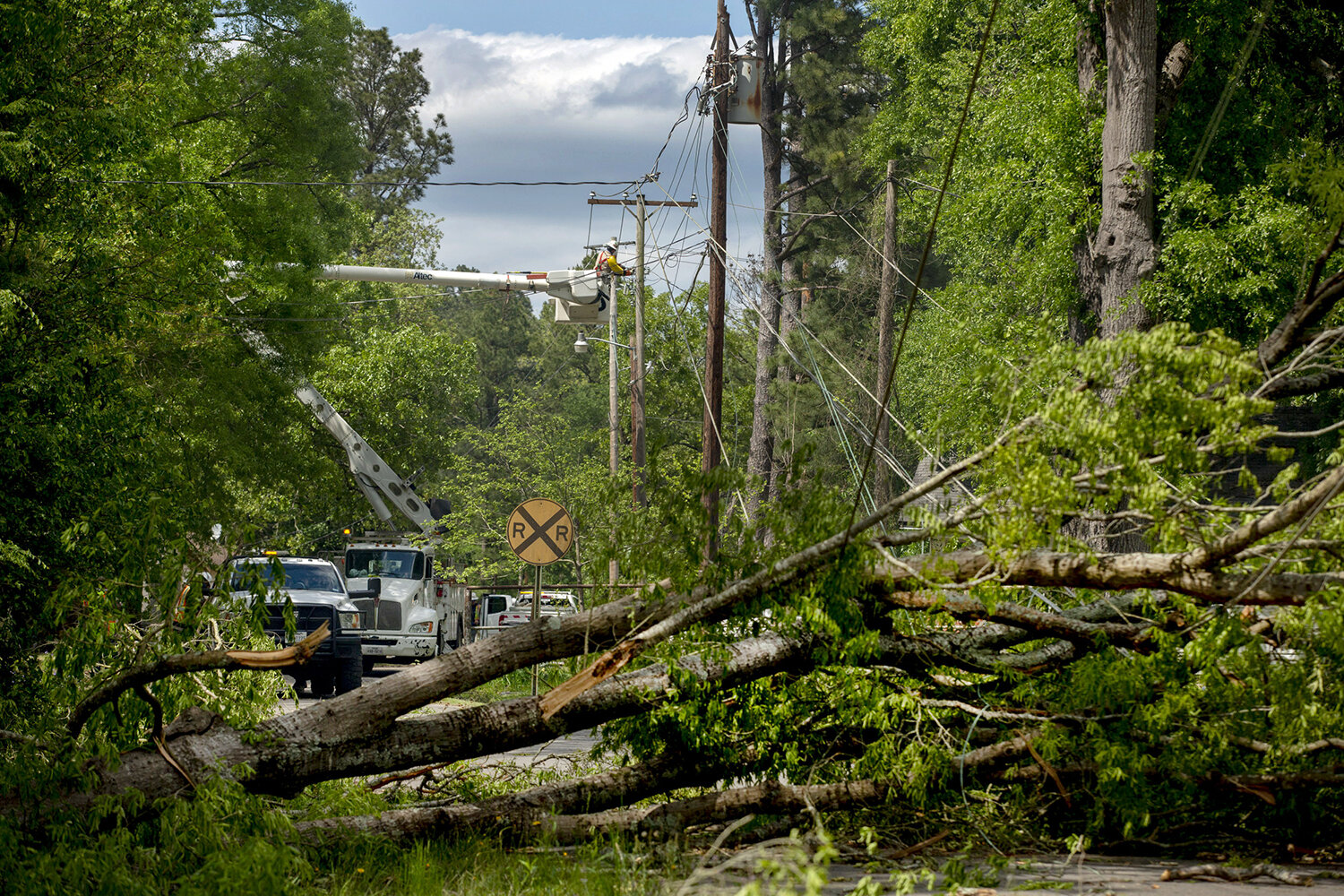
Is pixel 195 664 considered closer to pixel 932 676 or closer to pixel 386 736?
pixel 386 736

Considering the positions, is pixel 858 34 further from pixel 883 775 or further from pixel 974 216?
pixel 883 775

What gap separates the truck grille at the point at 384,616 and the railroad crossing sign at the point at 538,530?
666 centimetres

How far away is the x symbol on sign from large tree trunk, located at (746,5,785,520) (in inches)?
674

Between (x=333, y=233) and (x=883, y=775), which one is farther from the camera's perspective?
(x=333, y=233)

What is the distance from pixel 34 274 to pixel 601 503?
17.7 feet

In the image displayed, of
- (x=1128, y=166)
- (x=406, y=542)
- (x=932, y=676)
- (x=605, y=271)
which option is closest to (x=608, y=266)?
(x=605, y=271)

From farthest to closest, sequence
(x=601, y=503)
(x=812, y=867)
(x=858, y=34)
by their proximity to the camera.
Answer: (x=858, y=34)
(x=601, y=503)
(x=812, y=867)

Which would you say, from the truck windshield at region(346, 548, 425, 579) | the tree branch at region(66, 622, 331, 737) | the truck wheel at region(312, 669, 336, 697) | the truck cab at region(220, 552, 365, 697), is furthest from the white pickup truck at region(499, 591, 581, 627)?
the tree branch at region(66, 622, 331, 737)

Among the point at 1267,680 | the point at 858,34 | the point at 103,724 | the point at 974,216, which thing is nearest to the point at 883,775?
the point at 1267,680

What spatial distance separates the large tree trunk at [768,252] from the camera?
108ft

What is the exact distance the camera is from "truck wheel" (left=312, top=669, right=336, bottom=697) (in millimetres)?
16266

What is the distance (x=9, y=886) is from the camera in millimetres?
5406

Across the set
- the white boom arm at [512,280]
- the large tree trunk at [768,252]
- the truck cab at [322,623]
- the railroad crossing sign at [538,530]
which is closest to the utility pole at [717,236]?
the railroad crossing sign at [538,530]

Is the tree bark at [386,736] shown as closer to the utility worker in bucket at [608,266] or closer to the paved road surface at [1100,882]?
the paved road surface at [1100,882]
